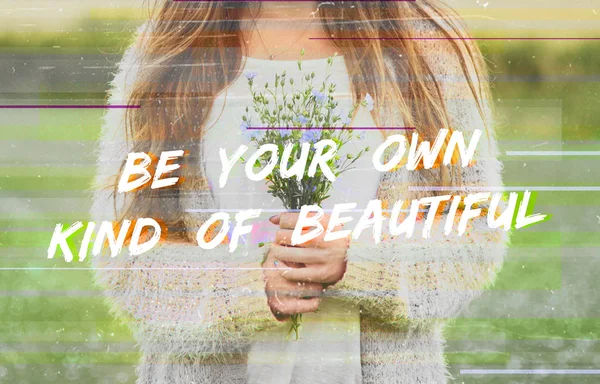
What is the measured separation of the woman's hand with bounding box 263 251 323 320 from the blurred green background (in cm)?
32

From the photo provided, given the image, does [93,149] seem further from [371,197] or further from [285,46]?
[371,197]

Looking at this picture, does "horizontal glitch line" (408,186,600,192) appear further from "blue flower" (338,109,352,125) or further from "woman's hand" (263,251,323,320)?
"woman's hand" (263,251,323,320)

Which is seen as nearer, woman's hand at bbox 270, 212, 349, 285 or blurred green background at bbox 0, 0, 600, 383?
woman's hand at bbox 270, 212, 349, 285

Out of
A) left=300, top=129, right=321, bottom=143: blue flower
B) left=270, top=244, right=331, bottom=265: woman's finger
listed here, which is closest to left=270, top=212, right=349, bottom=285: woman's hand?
left=270, top=244, right=331, bottom=265: woman's finger

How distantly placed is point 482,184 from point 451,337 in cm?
33

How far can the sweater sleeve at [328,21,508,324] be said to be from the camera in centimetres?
134

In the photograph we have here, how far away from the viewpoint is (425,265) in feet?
4.46

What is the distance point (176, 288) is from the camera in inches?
53.6

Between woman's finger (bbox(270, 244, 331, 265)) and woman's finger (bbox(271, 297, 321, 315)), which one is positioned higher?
woman's finger (bbox(270, 244, 331, 265))

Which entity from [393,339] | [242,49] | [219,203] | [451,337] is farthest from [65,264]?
[451,337]

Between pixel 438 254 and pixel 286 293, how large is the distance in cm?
32

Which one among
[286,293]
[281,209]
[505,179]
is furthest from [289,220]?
[505,179]

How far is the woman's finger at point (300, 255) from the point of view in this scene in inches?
51.9

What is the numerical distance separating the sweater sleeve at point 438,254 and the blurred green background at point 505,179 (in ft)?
0.18
